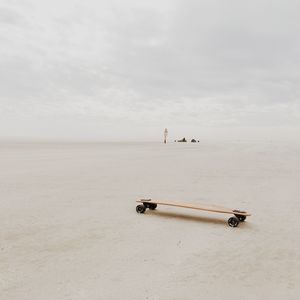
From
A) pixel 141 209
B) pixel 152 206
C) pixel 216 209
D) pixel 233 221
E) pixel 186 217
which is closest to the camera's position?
pixel 233 221

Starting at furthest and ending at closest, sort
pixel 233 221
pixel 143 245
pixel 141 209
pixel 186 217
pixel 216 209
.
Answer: pixel 141 209 < pixel 186 217 < pixel 216 209 < pixel 233 221 < pixel 143 245

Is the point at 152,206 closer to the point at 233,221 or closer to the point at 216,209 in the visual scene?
the point at 216,209

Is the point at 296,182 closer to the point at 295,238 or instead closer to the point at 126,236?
the point at 295,238

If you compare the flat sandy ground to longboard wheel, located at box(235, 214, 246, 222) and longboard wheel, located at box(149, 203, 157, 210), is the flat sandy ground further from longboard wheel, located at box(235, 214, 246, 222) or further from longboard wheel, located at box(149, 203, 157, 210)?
longboard wheel, located at box(149, 203, 157, 210)

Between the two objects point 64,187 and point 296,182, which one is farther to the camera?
point 296,182

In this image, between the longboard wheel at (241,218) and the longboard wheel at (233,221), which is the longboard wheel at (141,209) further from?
the longboard wheel at (241,218)

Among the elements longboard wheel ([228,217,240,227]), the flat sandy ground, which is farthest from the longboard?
the flat sandy ground

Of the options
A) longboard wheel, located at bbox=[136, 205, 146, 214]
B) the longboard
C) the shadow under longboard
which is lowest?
the shadow under longboard

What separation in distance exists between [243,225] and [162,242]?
2756mm

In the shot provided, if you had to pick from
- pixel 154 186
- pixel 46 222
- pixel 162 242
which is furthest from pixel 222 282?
pixel 154 186

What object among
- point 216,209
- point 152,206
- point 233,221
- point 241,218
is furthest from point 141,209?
point 241,218

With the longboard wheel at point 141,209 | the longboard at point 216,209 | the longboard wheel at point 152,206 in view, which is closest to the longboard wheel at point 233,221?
the longboard at point 216,209

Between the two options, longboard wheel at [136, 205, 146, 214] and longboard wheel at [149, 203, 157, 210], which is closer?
longboard wheel at [136, 205, 146, 214]

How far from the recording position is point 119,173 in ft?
61.6
